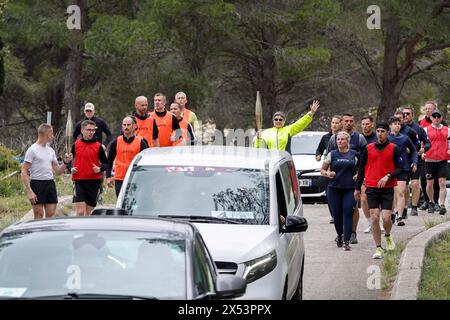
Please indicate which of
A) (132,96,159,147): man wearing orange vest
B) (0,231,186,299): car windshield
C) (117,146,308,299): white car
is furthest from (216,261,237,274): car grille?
(132,96,159,147): man wearing orange vest

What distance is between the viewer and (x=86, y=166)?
16.0 metres

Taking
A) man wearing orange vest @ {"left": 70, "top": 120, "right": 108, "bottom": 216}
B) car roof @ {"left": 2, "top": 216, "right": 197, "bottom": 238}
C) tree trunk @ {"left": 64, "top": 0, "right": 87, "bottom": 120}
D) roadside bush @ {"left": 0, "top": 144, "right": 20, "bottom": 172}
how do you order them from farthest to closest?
tree trunk @ {"left": 64, "top": 0, "right": 87, "bottom": 120}
roadside bush @ {"left": 0, "top": 144, "right": 20, "bottom": 172}
man wearing orange vest @ {"left": 70, "top": 120, "right": 108, "bottom": 216}
car roof @ {"left": 2, "top": 216, "right": 197, "bottom": 238}

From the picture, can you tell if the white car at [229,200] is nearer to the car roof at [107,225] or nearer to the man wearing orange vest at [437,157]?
the car roof at [107,225]

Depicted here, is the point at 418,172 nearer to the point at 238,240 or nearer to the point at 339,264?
the point at 339,264

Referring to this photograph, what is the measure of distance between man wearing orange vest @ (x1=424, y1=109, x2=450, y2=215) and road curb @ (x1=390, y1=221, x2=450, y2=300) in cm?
342

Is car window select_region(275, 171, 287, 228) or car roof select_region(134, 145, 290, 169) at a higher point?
car roof select_region(134, 145, 290, 169)

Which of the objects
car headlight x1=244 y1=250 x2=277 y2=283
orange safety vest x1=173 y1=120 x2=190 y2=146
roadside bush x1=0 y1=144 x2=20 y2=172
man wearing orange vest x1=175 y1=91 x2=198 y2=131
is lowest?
roadside bush x1=0 y1=144 x2=20 y2=172

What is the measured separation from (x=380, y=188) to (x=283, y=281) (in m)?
5.92

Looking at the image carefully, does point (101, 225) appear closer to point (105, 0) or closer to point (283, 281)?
point (283, 281)

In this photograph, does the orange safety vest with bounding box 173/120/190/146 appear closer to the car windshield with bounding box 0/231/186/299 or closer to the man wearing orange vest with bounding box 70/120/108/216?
the man wearing orange vest with bounding box 70/120/108/216

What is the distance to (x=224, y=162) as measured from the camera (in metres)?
11.0

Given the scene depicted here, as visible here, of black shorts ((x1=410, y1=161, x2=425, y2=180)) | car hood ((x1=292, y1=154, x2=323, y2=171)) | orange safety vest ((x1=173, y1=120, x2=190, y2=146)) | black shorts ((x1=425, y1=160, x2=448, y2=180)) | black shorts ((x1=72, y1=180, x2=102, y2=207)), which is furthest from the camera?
car hood ((x1=292, y1=154, x2=323, y2=171))

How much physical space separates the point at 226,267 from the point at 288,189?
2.47 meters

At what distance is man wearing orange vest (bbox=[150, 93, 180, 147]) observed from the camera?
17375 mm
